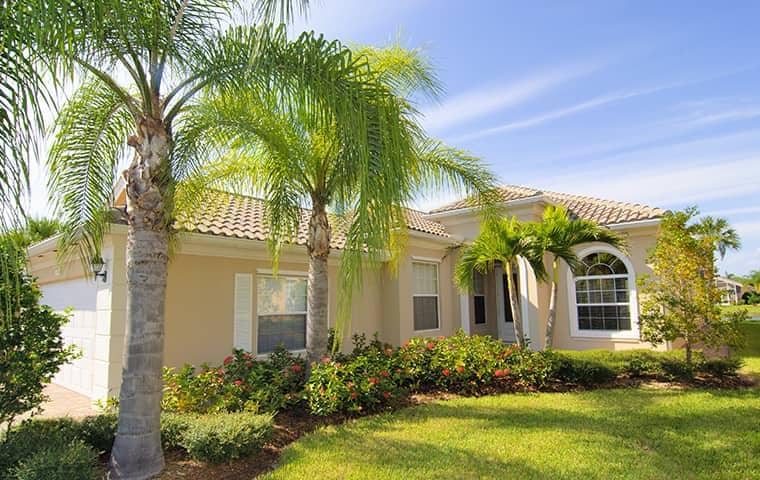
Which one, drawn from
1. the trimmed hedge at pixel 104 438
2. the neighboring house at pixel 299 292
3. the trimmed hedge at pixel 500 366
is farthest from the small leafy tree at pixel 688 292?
the trimmed hedge at pixel 104 438

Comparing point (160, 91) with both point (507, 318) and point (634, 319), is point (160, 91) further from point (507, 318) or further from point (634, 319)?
point (507, 318)

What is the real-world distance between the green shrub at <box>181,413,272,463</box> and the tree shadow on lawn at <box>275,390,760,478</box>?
517mm

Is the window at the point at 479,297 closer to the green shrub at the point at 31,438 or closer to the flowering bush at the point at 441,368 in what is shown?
the flowering bush at the point at 441,368

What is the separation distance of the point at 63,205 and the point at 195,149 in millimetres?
2516

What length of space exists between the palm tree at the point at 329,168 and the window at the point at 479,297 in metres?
8.46

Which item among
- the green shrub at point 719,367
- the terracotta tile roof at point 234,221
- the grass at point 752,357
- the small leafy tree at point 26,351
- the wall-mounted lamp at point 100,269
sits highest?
the terracotta tile roof at point 234,221

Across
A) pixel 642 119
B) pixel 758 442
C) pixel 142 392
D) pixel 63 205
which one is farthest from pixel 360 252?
pixel 642 119

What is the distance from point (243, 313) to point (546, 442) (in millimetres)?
7330

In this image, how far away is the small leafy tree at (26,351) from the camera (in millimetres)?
5301

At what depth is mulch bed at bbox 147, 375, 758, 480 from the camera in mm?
5410

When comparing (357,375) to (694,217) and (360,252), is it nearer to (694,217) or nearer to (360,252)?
(360,252)

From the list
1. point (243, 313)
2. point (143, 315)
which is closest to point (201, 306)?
point (243, 313)

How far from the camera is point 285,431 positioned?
7.06 m

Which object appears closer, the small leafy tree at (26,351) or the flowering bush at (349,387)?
the small leafy tree at (26,351)
